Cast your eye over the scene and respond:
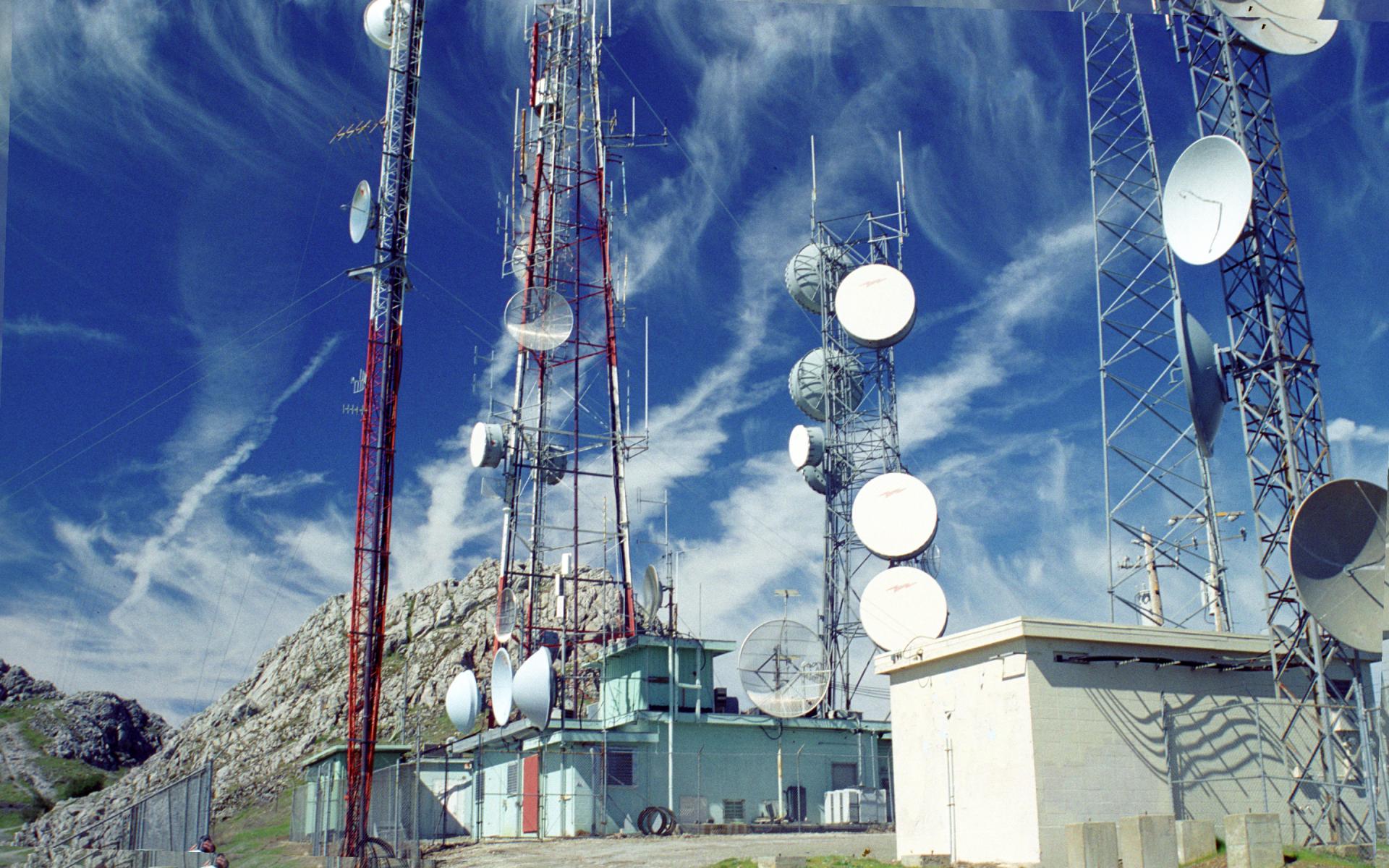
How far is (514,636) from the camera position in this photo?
43.0 m

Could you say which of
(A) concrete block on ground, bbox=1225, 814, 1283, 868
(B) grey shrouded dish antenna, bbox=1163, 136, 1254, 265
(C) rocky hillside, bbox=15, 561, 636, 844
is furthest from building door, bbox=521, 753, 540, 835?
(C) rocky hillside, bbox=15, 561, 636, 844

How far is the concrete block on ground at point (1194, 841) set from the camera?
18.2 meters

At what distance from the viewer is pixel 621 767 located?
115ft

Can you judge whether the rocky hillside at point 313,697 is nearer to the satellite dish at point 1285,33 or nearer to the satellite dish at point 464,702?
the satellite dish at point 464,702

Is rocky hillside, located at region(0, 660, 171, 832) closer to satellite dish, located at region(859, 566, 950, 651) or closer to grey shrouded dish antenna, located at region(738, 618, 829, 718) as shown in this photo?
grey shrouded dish antenna, located at region(738, 618, 829, 718)

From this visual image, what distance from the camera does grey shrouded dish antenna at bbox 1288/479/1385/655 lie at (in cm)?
1964

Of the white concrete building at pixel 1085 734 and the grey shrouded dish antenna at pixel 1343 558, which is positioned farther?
the white concrete building at pixel 1085 734

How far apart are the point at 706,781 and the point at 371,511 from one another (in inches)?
507

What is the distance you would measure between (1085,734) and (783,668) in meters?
15.8

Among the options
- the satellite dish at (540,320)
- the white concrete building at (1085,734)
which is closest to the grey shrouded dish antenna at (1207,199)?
the white concrete building at (1085,734)

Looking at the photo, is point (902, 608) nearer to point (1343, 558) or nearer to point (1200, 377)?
point (1200, 377)

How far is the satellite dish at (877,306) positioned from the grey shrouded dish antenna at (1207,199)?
12.2 m

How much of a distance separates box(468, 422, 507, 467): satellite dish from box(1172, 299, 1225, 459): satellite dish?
25686mm

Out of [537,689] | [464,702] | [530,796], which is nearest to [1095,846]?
[537,689]
